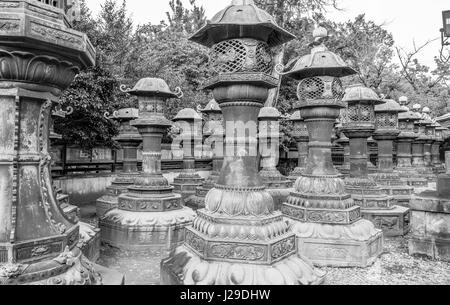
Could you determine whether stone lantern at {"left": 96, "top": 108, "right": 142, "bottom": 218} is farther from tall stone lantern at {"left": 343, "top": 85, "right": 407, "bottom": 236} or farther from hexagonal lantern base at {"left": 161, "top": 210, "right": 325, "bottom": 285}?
hexagonal lantern base at {"left": 161, "top": 210, "right": 325, "bottom": 285}

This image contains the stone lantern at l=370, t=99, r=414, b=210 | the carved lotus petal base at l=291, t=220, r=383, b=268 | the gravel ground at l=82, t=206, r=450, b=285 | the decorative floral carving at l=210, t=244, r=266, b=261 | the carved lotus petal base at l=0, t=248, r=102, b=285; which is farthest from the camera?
the stone lantern at l=370, t=99, r=414, b=210

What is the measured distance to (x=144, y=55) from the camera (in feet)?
56.7

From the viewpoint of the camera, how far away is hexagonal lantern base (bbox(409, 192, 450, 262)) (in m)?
5.12

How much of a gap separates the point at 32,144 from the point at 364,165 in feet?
21.7

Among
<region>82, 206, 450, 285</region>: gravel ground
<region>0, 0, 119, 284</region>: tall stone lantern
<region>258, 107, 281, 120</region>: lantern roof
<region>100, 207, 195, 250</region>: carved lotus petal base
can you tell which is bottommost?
<region>82, 206, 450, 285</region>: gravel ground

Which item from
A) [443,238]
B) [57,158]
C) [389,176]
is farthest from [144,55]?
[443,238]

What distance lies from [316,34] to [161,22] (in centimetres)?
2546


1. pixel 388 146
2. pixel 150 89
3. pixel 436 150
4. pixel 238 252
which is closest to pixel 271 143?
pixel 388 146

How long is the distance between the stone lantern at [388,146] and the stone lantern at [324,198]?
2990mm

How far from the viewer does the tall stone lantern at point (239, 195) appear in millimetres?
3193

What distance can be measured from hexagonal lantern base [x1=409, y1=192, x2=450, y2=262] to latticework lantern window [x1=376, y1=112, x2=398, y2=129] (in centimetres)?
297

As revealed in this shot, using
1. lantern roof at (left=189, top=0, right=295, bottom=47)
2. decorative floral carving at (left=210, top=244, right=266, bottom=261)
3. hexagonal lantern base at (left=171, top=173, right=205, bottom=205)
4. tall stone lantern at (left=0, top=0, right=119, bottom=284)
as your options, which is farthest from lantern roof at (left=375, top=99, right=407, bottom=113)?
A: tall stone lantern at (left=0, top=0, right=119, bottom=284)

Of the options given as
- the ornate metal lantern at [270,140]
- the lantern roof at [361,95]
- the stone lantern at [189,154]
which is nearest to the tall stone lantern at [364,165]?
the lantern roof at [361,95]
